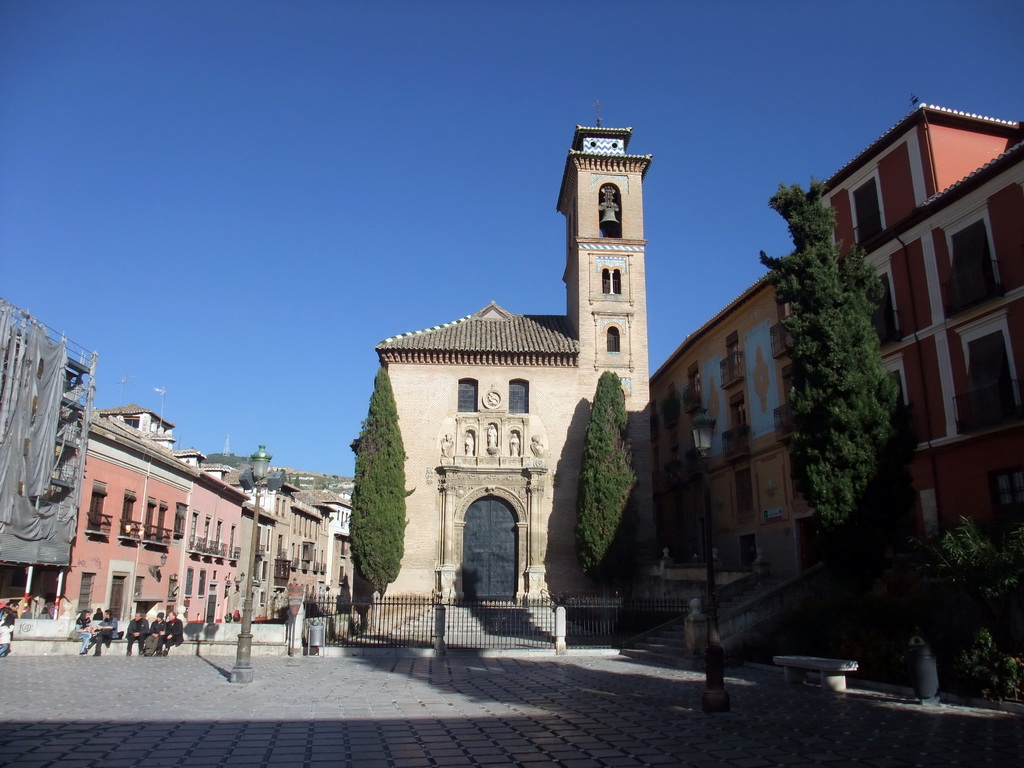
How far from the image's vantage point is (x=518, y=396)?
28500 millimetres

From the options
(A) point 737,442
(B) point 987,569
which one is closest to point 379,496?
(A) point 737,442

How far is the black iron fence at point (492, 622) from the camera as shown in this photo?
19766mm

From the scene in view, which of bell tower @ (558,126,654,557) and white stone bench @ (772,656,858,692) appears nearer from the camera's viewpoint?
white stone bench @ (772,656,858,692)

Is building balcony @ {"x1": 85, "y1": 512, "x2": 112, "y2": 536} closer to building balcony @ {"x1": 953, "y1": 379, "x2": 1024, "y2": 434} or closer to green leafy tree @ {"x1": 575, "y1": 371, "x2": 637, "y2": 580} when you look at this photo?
green leafy tree @ {"x1": 575, "y1": 371, "x2": 637, "y2": 580}

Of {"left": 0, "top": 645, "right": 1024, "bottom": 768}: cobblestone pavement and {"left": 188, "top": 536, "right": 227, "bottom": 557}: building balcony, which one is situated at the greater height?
{"left": 188, "top": 536, "right": 227, "bottom": 557}: building balcony

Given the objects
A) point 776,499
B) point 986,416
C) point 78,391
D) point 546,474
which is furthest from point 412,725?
point 78,391

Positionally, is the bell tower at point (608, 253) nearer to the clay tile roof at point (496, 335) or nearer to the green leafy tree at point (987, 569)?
the clay tile roof at point (496, 335)

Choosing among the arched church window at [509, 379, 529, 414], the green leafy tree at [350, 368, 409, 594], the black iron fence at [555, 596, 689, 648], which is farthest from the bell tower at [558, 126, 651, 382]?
the black iron fence at [555, 596, 689, 648]

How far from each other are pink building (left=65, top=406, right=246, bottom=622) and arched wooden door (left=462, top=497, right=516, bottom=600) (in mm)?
9532

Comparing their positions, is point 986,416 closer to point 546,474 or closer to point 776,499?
point 776,499

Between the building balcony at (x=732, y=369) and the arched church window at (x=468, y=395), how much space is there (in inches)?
357

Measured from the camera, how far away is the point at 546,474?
27.2 meters

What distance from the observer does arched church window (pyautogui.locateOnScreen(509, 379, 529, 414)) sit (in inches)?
1115

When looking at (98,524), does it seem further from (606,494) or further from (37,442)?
(606,494)
